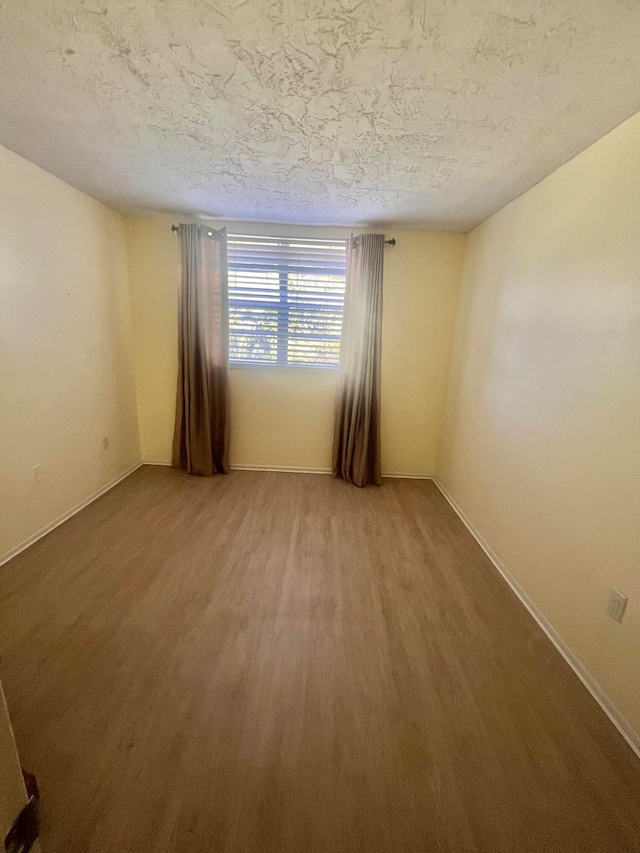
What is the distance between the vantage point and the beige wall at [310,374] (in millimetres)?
2920

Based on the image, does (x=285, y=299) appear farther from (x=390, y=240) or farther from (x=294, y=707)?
(x=294, y=707)

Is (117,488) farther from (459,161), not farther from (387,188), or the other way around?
(459,161)

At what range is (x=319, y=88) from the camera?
124 centimetres

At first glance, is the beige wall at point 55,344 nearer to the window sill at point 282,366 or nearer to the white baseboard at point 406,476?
the window sill at point 282,366

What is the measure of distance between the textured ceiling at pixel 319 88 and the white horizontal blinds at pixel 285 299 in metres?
0.91

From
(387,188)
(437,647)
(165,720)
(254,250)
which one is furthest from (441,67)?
(165,720)

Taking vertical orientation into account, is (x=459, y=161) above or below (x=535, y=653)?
above

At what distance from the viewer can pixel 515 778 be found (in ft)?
3.51

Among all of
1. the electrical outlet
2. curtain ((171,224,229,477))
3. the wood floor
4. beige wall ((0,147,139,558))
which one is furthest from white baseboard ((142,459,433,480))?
the electrical outlet

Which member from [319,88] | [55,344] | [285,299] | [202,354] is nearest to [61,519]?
[55,344]

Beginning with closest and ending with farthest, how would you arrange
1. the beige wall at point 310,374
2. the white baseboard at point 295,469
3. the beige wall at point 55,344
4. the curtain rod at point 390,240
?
the beige wall at point 55,344 → the curtain rod at point 390,240 → the beige wall at point 310,374 → the white baseboard at point 295,469

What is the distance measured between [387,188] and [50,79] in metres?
1.69

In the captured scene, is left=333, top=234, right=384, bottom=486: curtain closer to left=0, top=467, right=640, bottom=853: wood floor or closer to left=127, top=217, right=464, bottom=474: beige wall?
left=127, top=217, right=464, bottom=474: beige wall

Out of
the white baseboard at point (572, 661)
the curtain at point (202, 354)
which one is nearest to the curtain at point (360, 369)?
the curtain at point (202, 354)
